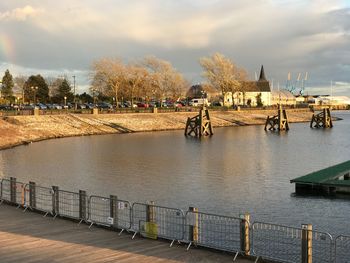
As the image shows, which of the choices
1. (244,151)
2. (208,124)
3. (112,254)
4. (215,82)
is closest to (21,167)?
(244,151)

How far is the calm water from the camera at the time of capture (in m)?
27.1

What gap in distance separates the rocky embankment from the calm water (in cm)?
960

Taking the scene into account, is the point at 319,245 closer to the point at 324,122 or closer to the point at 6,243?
the point at 6,243

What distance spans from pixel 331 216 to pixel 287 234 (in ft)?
22.6

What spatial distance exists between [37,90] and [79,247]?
158752 millimetres

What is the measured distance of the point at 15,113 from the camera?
9250 cm

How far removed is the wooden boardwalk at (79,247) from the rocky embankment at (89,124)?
51.3 meters

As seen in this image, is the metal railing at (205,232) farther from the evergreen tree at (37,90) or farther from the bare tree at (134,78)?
the evergreen tree at (37,90)

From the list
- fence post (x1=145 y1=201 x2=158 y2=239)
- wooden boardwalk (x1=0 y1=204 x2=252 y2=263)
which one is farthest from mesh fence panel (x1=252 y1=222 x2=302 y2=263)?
fence post (x1=145 y1=201 x2=158 y2=239)

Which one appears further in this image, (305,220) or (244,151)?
(244,151)

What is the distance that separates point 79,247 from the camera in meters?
14.7

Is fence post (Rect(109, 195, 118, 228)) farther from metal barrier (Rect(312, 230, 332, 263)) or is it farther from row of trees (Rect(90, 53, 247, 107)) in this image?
row of trees (Rect(90, 53, 247, 107))

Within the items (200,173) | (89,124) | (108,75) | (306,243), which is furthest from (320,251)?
(108,75)

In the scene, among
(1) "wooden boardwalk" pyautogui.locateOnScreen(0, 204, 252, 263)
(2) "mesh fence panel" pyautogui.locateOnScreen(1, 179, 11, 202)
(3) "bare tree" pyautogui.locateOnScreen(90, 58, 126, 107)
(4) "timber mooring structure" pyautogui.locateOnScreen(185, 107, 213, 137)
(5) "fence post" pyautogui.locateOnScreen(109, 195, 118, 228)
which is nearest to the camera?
(1) "wooden boardwalk" pyautogui.locateOnScreen(0, 204, 252, 263)
